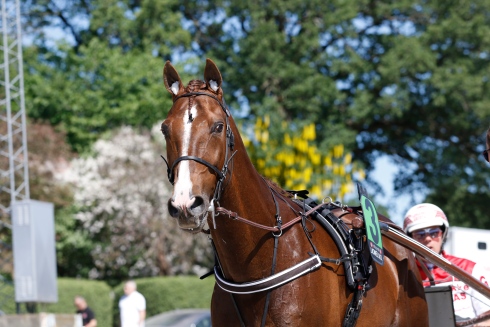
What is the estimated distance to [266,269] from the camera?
15.8 feet

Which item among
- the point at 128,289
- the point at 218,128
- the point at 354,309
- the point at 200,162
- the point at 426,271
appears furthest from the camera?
the point at 128,289

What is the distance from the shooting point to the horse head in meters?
4.18

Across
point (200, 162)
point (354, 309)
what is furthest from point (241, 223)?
point (354, 309)

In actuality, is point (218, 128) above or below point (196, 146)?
above

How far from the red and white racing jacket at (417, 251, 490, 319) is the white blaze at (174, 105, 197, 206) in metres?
2.83

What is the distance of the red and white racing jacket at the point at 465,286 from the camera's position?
647 cm

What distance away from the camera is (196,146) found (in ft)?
14.5

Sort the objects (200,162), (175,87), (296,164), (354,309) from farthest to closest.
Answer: (296,164) → (354,309) → (175,87) → (200,162)

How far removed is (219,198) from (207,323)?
1161 cm

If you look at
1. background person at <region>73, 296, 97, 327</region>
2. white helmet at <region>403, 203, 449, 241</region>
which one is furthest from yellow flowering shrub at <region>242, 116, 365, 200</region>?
white helmet at <region>403, 203, 449, 241</region>

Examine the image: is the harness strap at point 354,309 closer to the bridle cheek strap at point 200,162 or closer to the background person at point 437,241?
the bridle cheek strap at point 200,162

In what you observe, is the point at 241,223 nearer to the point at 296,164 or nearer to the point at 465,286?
the point at 465,286

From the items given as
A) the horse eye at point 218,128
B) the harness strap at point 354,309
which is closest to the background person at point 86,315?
the harness strap at point 354,309

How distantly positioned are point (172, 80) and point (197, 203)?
0.93 metres
